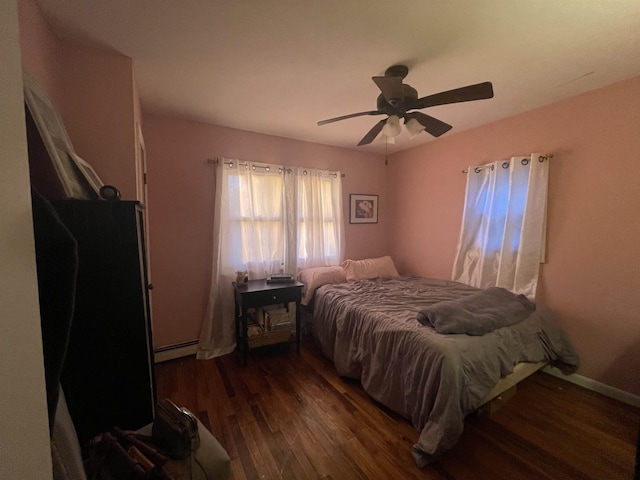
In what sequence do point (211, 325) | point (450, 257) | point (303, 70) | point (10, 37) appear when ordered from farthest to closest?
point (450, 257) → point (211, 325) → point (303, 70) → point (10, 37)

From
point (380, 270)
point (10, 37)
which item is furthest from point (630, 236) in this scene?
point (10, 37)

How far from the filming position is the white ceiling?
1.27 meters

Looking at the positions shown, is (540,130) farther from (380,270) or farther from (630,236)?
(380,270)

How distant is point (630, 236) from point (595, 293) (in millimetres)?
509

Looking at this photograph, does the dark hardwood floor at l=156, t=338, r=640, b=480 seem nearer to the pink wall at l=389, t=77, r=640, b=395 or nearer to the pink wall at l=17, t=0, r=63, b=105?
the pink wall at l=389, t=77, r=640, b=395

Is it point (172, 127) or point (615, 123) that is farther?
point (172, 127)

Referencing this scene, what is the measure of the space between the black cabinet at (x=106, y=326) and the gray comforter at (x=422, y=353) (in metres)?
1.47

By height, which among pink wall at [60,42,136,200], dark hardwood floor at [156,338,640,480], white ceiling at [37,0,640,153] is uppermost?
white ceiling at [37,0,640,153]

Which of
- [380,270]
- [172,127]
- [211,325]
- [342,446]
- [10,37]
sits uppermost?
[172,127]

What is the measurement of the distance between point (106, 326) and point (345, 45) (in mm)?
1934

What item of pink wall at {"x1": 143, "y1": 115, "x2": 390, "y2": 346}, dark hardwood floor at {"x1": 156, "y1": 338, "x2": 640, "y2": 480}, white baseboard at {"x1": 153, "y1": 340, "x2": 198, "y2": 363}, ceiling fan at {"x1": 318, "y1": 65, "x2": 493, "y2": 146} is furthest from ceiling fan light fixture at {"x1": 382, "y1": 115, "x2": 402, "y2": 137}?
white baseboard at {"x1": 153, "y1": 340, "x2": 198, "y2": 363}

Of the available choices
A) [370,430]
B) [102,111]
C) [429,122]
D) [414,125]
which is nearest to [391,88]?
[414,125]

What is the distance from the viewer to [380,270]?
3402 mm

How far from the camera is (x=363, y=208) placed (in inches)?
149
